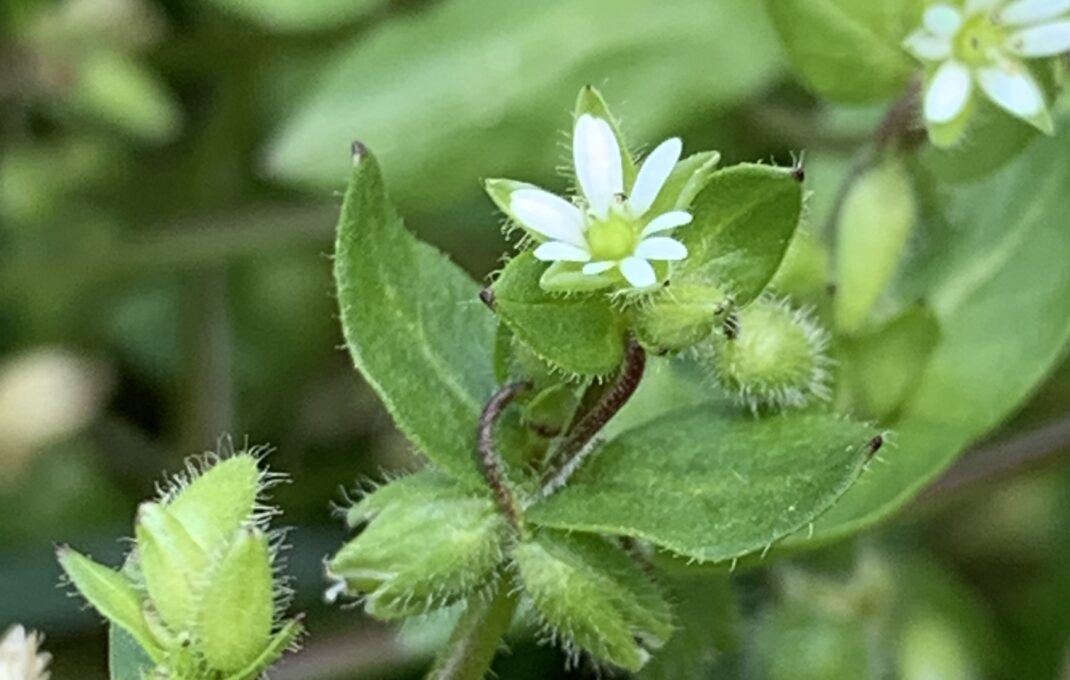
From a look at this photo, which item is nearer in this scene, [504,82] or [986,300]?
[986,300]

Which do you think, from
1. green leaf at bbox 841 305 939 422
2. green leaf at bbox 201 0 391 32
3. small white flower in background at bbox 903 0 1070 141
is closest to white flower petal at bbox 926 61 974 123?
small white flower in background at bbox 903 0 1070 141

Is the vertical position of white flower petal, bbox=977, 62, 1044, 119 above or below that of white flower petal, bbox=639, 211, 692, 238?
below

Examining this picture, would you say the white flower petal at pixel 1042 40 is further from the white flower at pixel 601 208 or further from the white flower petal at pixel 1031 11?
the white flower at pixel 601 208

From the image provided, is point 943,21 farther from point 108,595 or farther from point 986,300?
point 108,595

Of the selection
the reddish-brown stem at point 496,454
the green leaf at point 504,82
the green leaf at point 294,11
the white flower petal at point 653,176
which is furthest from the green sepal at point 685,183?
the green leaf at point 294,11

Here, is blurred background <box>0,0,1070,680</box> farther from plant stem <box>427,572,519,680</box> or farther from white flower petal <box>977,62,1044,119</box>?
plant stem <box>427,572,519,680</box>

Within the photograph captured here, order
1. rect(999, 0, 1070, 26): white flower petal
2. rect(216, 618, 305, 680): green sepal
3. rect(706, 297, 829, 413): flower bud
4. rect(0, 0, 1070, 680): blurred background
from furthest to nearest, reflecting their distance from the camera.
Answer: rect(0, 0, 1070, 680): blurred background
rect(999, 0, 1070, 26): white flower petal
rect(706, 297, 829, 413): flower bud
rect(216, 618, 305, 680): green sepal

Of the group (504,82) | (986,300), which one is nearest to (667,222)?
(986,300)
